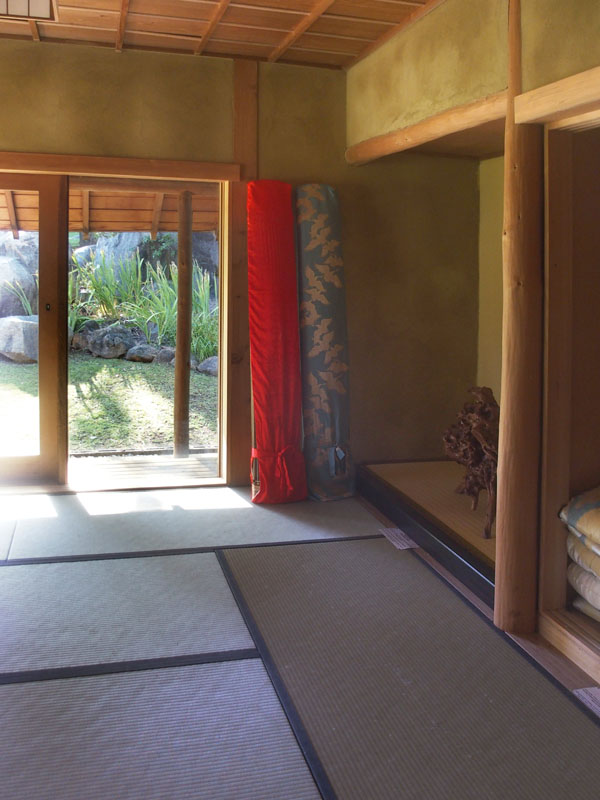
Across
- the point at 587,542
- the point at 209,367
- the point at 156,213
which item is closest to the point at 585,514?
the point at 587,542

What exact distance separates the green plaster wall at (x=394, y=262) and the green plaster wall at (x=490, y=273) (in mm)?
55

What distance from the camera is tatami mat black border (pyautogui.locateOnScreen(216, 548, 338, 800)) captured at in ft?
6.91

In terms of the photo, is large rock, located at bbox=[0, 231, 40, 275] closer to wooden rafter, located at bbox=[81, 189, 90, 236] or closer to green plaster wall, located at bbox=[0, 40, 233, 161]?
wooden rafter, located at bbox=[81, 189, 90, 236]

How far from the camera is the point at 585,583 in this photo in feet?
9.57

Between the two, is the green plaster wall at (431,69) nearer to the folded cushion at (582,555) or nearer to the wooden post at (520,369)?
the wooden post at (520,369)

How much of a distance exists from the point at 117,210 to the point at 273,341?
52.9 inches

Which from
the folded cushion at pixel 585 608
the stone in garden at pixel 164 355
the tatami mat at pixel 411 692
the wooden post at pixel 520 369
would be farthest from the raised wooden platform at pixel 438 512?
the stone in garden at pixel 164 355

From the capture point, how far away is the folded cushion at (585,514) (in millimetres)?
2799

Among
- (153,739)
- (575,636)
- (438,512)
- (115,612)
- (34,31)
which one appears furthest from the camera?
(34,31)

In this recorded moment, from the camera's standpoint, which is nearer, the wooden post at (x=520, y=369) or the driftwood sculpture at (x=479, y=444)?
the wooden post at (x=520, y=369)

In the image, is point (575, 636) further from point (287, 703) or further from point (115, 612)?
point (115, 612)

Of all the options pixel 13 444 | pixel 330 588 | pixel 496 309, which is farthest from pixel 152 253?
pixel 330 588

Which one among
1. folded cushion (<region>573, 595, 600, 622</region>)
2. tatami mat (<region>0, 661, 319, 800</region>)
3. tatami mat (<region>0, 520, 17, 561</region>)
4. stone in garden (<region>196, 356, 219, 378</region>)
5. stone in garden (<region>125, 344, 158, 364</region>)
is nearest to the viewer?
tatami mat (<region>0, 661, 319, 800</region>)

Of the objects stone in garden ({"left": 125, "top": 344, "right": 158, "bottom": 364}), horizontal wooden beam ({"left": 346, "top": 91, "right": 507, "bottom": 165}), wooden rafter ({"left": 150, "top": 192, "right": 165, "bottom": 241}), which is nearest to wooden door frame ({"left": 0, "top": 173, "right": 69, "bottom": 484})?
stone in garden ({"left": 125, "top": 344, "right": 158, "bottom": 364})
